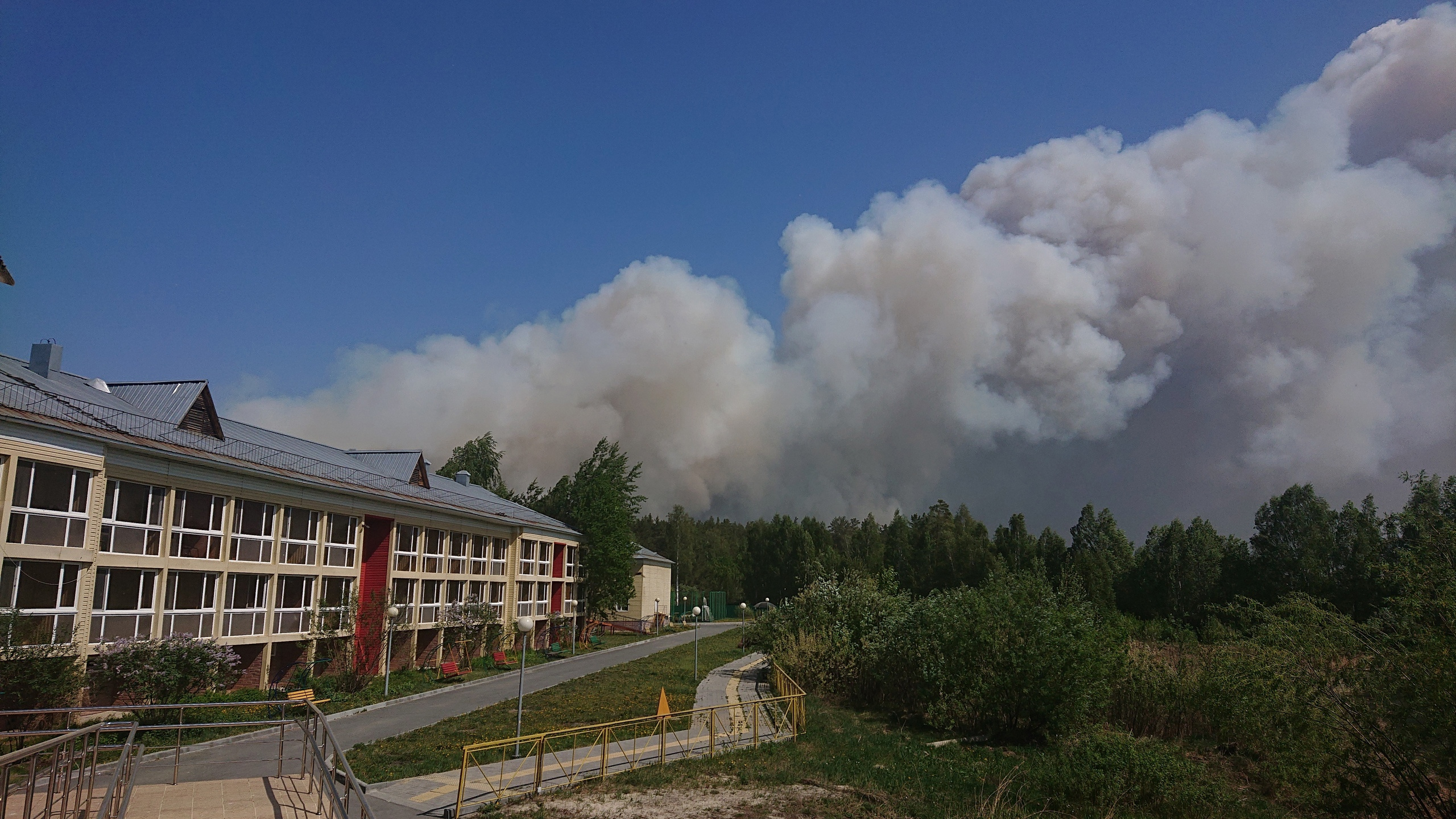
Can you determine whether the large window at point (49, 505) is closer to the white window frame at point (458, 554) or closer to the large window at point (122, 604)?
the large window at point (122, 604)

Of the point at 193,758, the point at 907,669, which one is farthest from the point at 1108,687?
the point at 193,758

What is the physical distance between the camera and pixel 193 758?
18.0 meters

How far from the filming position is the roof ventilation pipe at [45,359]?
85.5 feet

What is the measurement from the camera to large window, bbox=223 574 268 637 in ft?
86.6

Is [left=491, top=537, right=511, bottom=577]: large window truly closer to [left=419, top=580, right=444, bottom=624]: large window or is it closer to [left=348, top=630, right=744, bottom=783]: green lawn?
[left=419, top=580, right=444, bottom=624]: large window

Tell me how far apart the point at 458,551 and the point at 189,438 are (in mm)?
16168

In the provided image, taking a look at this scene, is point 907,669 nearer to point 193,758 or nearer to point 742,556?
point 193,758

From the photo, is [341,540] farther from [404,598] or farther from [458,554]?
[458,554]

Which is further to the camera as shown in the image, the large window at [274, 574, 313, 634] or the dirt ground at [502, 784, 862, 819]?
the large window at [274, 574, 313, 634]

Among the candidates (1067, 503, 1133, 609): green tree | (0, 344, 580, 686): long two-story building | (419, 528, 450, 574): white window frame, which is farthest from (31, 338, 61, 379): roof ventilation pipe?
(1067, 503, 1133, 609): green tree

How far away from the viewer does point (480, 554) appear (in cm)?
4334

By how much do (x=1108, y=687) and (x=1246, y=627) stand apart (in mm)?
4020

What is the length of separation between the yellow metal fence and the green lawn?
1148 millimetres

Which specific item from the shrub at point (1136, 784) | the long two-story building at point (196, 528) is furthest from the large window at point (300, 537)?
the shrub at point (1136, 784)
